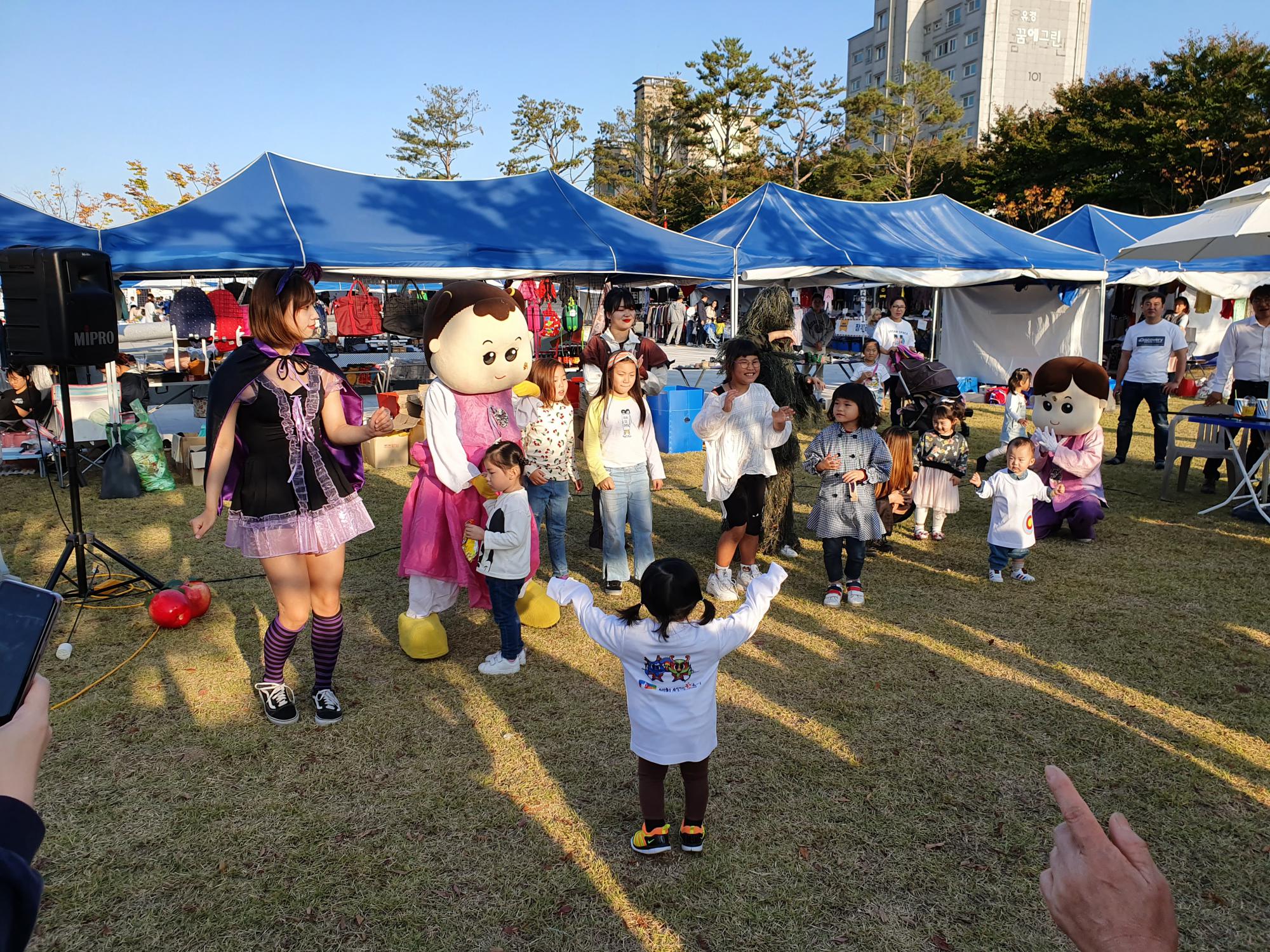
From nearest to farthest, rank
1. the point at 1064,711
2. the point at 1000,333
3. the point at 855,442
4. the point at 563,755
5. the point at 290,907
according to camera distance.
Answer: the point at 290,907 → the point at 563,755 → the point at 1064,711 → the point at 855,442 → the point at 1000,333

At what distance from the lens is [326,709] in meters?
4.08

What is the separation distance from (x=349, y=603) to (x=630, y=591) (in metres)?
1.93

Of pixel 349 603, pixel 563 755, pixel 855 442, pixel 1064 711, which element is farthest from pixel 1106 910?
pixel 349 603

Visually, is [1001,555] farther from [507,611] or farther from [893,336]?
[893,336]

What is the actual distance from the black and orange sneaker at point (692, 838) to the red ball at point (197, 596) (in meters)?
3.81

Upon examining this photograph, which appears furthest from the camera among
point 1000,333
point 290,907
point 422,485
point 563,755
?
point 1000,333

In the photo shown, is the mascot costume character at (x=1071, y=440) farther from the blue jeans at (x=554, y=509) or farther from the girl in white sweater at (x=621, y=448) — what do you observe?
the blue jeans at (x=554, y=509)

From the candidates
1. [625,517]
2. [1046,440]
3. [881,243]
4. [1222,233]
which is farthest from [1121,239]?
[625,517]

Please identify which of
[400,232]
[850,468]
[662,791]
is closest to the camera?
[662,791]

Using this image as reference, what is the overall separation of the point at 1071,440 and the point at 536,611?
15.3 ft

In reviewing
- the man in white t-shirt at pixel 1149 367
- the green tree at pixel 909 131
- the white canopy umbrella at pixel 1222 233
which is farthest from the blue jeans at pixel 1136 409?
the green tree at pixel 909 131

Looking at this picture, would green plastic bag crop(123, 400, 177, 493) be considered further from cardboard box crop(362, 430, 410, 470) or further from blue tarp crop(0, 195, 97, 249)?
cardboard box crop(362, 430, 410, 470)

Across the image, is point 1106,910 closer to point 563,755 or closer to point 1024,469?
point 563,755

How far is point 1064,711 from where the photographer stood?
4.11 metres
